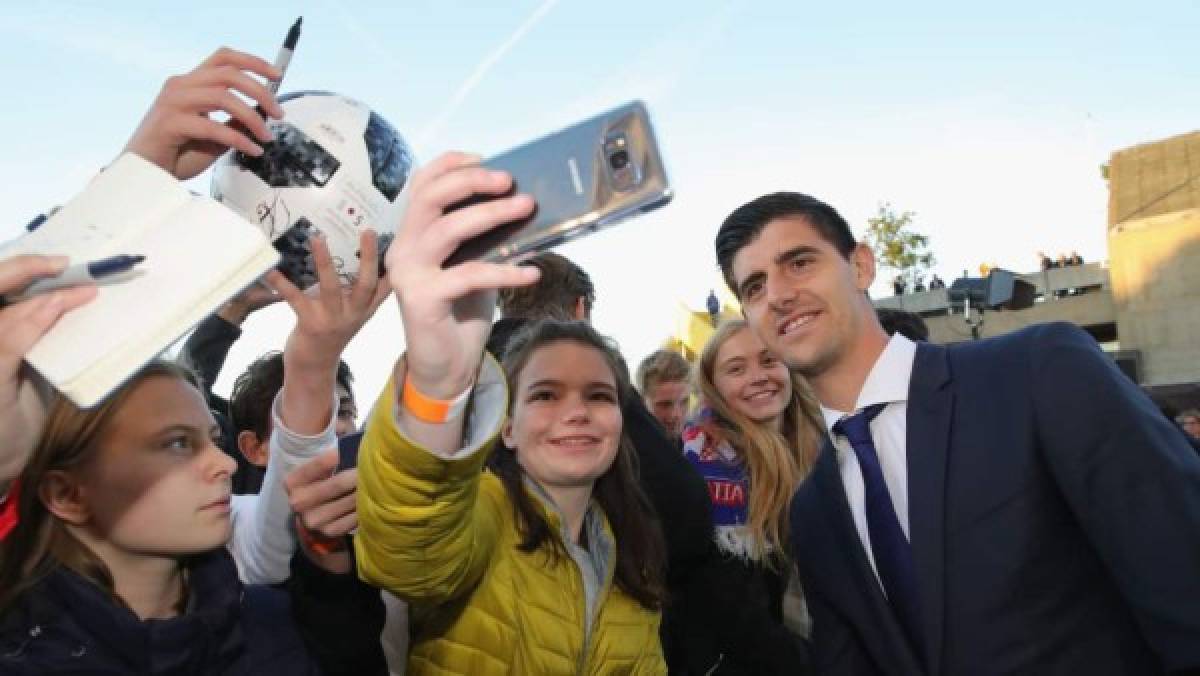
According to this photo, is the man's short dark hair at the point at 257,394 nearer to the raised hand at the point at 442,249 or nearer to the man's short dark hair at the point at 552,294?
the man's short dark hair at the point at 552,294

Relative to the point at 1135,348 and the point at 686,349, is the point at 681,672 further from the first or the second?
the point at 1135,348

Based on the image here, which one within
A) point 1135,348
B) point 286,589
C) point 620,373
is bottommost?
point 1135,348

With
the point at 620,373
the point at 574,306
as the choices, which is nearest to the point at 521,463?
the point at 620,373

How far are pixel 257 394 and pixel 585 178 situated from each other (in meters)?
3.05

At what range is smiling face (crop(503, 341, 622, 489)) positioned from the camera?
8.52 ft

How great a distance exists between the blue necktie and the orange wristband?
132 centimetres

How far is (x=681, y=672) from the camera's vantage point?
3.37 meters

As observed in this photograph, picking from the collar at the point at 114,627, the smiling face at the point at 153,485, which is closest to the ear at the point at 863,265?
the smiling face at the point at 153,485

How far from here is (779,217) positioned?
282 cm

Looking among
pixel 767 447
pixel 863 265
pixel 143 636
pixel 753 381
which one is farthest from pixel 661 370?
pixel 143 636

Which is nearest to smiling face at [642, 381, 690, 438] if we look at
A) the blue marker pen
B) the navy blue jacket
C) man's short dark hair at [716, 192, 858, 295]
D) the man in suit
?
man's short dark hair at [716, 192, 858, 295]

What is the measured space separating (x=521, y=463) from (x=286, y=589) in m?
0.76

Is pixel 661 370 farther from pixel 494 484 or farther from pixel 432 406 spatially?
pixel 432 406

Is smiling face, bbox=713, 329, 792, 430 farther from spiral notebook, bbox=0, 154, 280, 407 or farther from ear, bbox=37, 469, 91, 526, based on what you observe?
spiral notebook, bbox=0, 154, 280, 407
